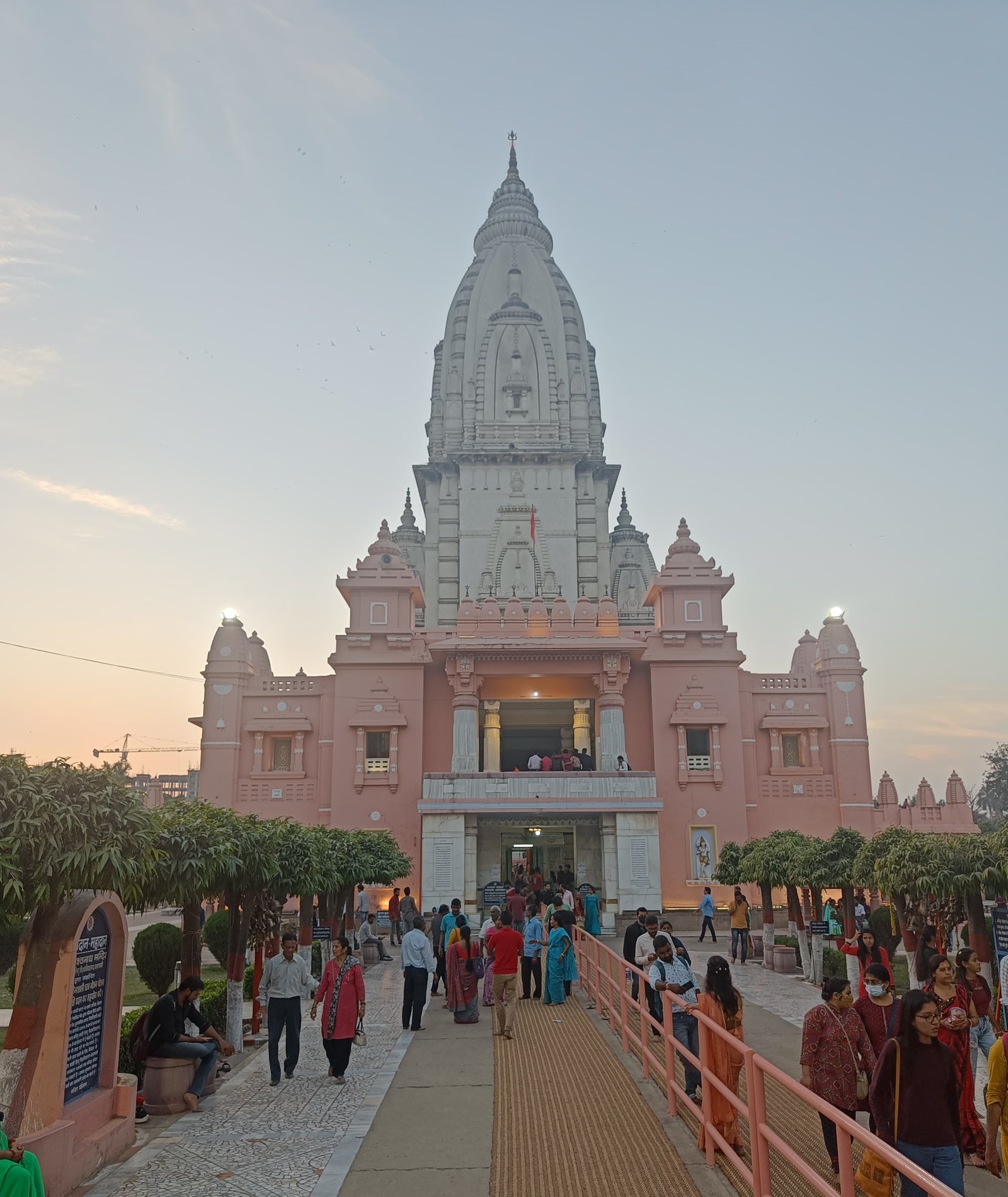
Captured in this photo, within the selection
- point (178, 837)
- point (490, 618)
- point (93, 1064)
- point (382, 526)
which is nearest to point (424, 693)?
point (490, 618)

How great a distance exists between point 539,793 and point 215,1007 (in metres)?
16.7

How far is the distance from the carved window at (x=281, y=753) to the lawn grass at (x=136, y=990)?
384 inches

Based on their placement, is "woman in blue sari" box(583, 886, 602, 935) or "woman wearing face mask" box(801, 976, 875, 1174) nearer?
"woman wearing face mask" box(801, 976, 875, 1174)

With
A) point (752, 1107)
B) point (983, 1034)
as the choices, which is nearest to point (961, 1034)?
point (983, 1034)

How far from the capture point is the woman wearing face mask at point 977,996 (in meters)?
7.73

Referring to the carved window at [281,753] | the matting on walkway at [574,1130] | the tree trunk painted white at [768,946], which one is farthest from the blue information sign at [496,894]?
the matting on walkway at [574,1130]

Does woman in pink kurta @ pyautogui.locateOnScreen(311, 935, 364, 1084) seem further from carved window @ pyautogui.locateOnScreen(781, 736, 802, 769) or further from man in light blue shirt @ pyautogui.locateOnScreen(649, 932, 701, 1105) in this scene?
carved window @ pyautogui.locateOnScreen(781, 736, 802, 769)

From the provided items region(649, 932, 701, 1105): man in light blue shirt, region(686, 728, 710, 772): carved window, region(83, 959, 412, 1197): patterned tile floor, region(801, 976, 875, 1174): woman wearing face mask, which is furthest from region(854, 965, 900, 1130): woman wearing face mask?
region(686, 728, 710, 772): carved window

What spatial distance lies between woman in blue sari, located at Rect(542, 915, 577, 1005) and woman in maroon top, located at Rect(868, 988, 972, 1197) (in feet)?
28.7

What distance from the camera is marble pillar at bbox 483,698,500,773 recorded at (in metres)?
31.5

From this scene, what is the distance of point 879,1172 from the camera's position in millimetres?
5559

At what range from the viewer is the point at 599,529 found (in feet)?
152

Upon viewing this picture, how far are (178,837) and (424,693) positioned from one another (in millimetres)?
21974

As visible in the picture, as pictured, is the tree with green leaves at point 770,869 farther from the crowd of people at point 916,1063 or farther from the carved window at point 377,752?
the carved window at point 377,752
